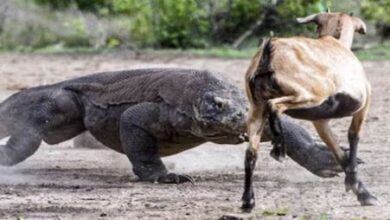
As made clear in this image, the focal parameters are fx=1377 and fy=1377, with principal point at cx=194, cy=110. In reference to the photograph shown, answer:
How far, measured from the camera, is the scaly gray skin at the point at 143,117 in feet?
33.7

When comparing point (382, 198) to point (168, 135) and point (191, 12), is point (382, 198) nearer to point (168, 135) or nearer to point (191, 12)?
point (168, 135)

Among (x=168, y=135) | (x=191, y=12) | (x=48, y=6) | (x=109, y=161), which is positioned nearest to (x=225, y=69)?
(x=191, y=12)

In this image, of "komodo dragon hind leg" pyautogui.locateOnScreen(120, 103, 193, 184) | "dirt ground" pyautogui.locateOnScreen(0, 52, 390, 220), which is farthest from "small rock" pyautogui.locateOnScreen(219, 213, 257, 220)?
"komodo dragon hind leg" pyautogui.locateOnScreen(120, 103, 193, 184)

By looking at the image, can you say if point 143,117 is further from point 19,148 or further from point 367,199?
point 367,199

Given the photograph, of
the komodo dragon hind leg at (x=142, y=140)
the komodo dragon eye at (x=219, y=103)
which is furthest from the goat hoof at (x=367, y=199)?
the komodo dragon hind leg at (x=142, y=140)

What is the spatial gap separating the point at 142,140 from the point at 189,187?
2.97ft

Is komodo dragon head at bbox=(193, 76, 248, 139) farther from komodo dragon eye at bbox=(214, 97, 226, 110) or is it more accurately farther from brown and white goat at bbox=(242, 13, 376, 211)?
brown and white goat at bbox=(242, 13, 376, 211)

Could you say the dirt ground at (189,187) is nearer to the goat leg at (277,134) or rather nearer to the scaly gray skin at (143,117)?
the scaly gray skin at (143,117)

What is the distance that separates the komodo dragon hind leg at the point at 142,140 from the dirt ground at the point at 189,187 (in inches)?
6.1

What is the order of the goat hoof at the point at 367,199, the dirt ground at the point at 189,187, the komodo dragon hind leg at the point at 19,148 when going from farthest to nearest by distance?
the komodo dragon hind leg at the point at 19,148 → the goat hoof at the point at 367,199 → the dirt ground at the point at 189,187

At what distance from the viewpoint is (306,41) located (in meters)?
8.42

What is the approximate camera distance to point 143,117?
35.0ft

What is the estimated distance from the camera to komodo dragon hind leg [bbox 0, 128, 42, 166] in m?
11.4

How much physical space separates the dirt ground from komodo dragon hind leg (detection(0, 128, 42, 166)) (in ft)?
0.31
